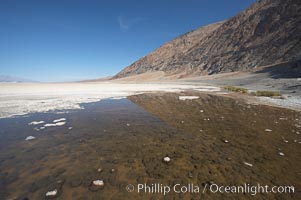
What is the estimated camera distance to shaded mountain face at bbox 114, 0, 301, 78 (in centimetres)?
A: 5853

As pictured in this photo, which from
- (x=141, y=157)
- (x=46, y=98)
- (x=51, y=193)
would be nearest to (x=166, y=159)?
(x=141, y=157)

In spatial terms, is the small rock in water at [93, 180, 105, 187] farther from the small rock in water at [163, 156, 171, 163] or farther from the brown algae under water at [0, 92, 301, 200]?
the small rock in water at [163, 156, 171, 163]

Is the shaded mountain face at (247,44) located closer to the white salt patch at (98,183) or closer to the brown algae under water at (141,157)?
the brown algae under water at (141,157)

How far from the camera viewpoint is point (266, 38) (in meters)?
66.3

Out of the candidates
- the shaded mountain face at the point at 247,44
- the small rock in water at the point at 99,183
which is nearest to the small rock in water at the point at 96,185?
the small rock in water at the point at 99,183

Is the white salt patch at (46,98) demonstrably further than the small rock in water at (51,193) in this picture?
Yes

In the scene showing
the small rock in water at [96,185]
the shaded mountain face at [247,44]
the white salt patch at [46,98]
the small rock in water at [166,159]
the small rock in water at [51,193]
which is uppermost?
the shaded mountain face at [247,44]

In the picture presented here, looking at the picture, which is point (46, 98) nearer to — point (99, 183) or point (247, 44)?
point (99, 183)

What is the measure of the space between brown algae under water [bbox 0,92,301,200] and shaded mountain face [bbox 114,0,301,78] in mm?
49864

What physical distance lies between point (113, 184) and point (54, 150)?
7.96 ft

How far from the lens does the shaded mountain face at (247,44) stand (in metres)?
58.5

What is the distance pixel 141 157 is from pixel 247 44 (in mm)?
82808

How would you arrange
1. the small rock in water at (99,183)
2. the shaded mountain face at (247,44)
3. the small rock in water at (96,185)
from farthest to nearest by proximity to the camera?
the shaded mountain face at (247,44)
the small rock in water at (99,183)
the small rock in water at (96,185)

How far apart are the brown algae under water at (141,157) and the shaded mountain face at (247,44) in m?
49.9
